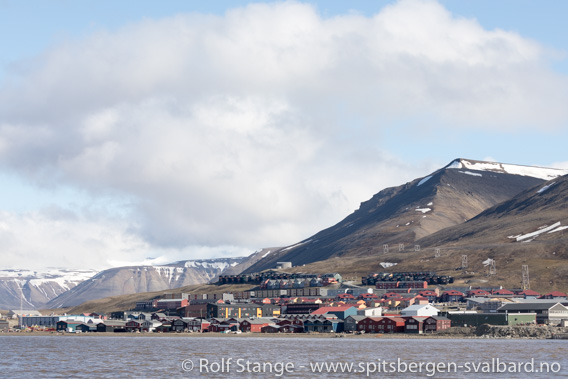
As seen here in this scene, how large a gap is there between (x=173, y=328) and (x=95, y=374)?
328ft

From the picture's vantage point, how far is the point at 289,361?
284 ft

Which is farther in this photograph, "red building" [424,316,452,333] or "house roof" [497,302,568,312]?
"house roof" [497,302,568,312]

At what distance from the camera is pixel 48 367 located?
266ft

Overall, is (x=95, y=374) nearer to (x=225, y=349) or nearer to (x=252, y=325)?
(x=225, y=349)

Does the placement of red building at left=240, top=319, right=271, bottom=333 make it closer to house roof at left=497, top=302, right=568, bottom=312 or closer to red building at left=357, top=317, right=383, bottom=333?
red building at left=357, top=317, right=383, bottom=333

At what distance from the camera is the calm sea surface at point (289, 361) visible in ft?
245

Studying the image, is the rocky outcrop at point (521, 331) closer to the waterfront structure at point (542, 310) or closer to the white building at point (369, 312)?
the waterfront structure at point (542, 310)

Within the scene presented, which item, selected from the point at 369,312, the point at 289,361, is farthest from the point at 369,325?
the point at 289,361

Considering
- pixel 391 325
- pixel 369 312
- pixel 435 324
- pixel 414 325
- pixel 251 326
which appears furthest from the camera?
pixel 369 312

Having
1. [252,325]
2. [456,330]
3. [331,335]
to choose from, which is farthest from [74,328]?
[456,330]

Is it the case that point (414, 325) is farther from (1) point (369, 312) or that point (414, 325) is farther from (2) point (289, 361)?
(2) point (289, 361)

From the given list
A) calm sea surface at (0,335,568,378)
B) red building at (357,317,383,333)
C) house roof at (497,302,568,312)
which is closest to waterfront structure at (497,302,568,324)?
house roof at (497,302,568,312)

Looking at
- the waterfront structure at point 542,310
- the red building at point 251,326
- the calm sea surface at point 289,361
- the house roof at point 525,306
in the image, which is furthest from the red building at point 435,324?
the red building at point 251,326

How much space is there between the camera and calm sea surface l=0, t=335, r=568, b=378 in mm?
74562
